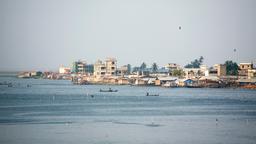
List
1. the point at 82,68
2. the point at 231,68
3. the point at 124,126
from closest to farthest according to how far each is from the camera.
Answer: the point at 124,126 → the point at 231,68 → the point at 82,68

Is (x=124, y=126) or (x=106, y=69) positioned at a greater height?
(x=106, y=69)

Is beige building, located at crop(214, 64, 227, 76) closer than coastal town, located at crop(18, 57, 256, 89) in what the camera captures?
No

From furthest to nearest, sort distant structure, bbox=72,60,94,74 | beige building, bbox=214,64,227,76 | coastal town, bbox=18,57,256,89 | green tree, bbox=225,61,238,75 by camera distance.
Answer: distant structure, bbox=72,60,94,74 < green tree, bbox=225,61,238,75 < beige building, bbox=214,64,227,76 < coastal town, bbox=18,57,256,89

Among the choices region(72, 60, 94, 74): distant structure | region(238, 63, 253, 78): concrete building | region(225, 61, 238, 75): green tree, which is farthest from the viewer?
region(72, 60, 94, 74): distant structure

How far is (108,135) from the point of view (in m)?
31.7

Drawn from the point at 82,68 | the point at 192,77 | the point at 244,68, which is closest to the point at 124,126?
the point at 192,77

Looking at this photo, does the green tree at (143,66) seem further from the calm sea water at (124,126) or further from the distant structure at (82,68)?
the calm sea water at (124,126)

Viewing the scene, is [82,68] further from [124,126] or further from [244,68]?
[124,126]

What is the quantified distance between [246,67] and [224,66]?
7813mm

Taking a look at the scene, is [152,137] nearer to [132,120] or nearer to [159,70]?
[132,120]

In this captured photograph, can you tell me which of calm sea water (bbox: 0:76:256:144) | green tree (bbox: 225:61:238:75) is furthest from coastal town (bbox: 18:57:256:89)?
calm sea water (bbox: 0:76:256:144)

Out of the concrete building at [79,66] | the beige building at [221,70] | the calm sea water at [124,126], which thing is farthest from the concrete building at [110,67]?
the calm sea water at [124,126]

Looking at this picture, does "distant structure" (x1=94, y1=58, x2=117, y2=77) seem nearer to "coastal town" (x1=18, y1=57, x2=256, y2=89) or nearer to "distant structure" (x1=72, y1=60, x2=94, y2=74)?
"coastal town" (x1=18, y1=57, x2=256, y2=89)

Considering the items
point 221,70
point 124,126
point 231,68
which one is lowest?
point 124,126
